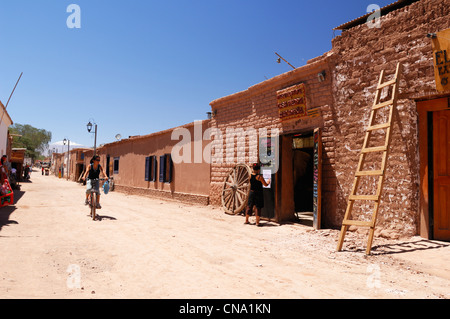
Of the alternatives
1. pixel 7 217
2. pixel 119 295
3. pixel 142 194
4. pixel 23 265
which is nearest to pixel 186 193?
pixel 142 194

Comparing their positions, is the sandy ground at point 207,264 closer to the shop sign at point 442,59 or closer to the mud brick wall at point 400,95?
the mud brick wall at point 400,95

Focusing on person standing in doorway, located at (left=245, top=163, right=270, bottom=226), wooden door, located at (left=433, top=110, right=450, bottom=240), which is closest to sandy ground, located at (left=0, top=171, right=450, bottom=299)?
wooden door, located at (left=433, top=110, right=450, bottom=240)

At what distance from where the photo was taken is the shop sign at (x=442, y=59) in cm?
486

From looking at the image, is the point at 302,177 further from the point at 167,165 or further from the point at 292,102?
the point at 167,165

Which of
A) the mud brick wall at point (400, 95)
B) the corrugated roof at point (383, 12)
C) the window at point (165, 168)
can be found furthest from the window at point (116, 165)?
the corrugated roof at point (383, 12)

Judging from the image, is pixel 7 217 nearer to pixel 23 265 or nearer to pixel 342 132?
pixel 23 265

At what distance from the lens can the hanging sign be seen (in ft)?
24.8

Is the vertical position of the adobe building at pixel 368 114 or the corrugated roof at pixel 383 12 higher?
the corrugated roof at pixel 383 12

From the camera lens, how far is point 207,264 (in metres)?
4.00

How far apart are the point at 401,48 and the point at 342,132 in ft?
6.35

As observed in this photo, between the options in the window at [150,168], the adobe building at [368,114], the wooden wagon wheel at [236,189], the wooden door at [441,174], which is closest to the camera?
the wooden door at [441,174]

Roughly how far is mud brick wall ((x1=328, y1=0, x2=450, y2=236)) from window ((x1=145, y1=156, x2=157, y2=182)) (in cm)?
1100

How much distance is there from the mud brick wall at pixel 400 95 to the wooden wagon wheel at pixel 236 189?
3.10 m

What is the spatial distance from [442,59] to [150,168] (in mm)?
13899
